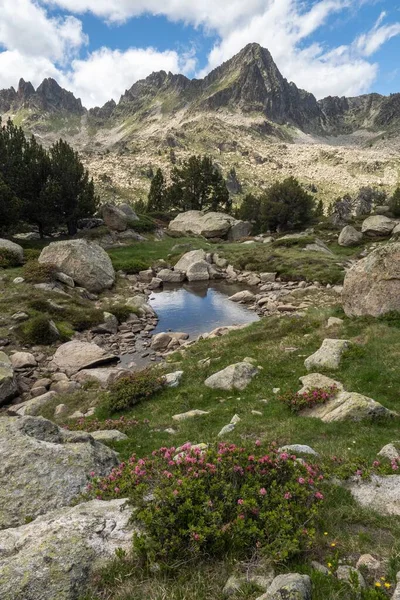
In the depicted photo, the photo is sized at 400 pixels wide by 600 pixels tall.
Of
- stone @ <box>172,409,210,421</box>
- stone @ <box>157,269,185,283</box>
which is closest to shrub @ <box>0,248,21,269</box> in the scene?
stone @ <box>157,269,185,283</box>

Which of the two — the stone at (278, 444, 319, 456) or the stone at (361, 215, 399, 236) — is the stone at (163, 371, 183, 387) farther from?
the stone at (361, 215, 399, 236)

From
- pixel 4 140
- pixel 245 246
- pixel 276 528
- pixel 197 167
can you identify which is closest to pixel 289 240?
pixel 245 246

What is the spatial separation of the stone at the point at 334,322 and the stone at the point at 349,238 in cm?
4511

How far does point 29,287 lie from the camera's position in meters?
34.6

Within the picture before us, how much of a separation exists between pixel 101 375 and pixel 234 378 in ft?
28.9

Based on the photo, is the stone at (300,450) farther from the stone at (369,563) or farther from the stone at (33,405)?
the stone at (33,405)

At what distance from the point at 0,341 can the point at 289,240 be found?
49.0 metres

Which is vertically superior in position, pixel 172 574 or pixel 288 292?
pixel 172 574

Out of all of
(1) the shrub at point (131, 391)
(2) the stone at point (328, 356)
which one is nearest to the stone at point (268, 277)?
(2) the stone at point (328, 356)

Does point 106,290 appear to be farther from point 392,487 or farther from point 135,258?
point 392,487

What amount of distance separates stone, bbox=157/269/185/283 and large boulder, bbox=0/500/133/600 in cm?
4416

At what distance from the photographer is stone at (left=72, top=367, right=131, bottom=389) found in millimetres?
21344

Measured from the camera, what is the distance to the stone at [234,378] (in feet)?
56.9

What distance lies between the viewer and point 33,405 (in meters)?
18.6
